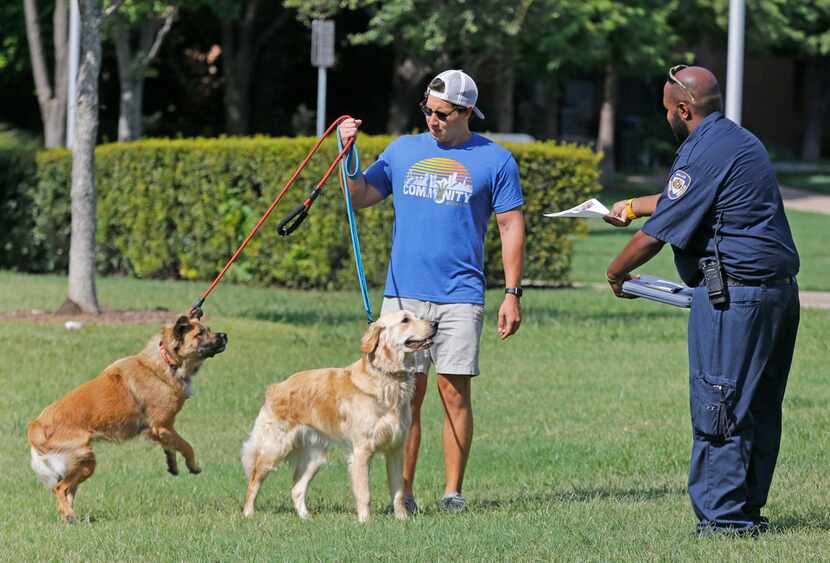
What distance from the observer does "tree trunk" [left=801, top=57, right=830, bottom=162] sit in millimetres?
51969

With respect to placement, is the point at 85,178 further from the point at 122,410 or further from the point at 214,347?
the point at 122,410

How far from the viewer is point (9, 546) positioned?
21.9 ft

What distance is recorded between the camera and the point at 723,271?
6.11 meters

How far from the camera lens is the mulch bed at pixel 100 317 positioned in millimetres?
14602

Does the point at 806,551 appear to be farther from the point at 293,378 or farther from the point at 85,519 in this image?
the point at 85,519

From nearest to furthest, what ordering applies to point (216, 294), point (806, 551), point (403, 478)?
point (806, 551) < point (403, 478) < point (216, 294)

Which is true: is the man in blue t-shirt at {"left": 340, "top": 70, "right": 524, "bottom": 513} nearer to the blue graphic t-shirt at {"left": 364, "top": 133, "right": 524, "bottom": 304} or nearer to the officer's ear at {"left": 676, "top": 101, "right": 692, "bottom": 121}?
the blue graphic t-shirt at {"left": 364, "top": 133, "right": 524, "bottom": 304}

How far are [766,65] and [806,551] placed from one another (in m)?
53.6

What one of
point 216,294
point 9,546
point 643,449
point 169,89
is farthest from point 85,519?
point 169,89

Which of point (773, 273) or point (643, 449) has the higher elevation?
point (773, 273)

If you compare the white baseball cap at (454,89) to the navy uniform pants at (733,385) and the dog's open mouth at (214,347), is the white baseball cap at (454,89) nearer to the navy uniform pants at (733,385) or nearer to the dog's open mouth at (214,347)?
the navy uniform pants at (733,385)

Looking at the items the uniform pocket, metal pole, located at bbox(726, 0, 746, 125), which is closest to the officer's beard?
the uniform pocket

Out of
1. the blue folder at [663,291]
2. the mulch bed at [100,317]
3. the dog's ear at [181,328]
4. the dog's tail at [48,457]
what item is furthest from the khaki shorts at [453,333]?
the mulch bed at [100,317]

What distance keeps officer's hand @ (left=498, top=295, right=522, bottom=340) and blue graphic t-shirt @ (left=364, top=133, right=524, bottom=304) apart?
0.17m
